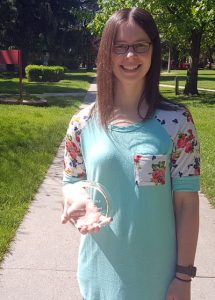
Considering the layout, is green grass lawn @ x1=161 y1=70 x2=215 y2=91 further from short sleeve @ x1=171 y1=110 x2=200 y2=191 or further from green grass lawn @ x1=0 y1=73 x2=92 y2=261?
short sleeve @ x1=171 y1=110 x2=200 y2=191

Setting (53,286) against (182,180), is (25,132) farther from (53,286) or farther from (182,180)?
(182,180)

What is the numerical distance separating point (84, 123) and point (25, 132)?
8.77 metres

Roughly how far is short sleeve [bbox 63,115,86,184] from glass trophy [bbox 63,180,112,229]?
184mm

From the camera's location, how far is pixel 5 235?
4.63 meters

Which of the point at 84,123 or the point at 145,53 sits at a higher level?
the point at 145,53

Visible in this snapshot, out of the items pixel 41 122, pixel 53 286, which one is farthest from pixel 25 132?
pixel 53 286

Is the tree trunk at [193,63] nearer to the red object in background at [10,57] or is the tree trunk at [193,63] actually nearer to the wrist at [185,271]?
the red object in background at [10,57]

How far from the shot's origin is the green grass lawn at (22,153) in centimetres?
534

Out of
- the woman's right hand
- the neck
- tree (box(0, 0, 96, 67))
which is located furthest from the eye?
tree (box(0, 0, 96, 67))

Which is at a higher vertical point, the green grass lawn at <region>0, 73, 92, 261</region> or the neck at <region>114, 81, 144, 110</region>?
the neck at <region>114, 81, 144, 110</region>

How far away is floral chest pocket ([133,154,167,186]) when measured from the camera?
1.73 metres

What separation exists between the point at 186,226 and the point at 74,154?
0.53 m

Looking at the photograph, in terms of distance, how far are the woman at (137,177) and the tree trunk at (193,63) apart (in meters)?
20.8

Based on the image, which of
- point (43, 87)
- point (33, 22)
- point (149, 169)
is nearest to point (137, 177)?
point (149, 169)
